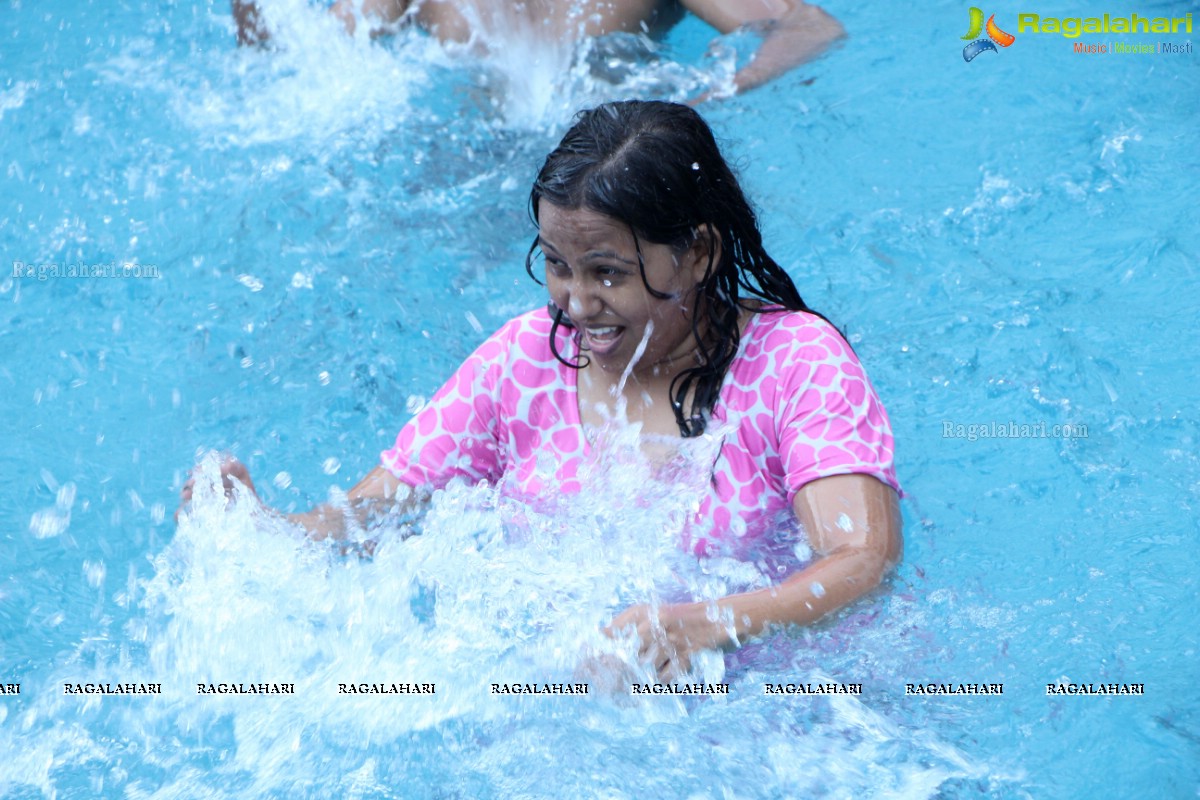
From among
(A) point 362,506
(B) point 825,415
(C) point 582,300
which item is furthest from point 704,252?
(A) point 362,506

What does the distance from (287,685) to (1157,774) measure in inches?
72.2

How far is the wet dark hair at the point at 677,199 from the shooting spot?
91.3 inches

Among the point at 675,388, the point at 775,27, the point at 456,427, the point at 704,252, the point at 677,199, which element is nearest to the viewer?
the point at 677,199

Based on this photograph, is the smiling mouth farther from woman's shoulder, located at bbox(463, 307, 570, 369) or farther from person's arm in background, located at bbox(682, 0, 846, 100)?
person's arm in background, located at bbox(682, 0, 846, 100)

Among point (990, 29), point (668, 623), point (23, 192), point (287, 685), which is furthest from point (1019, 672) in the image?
point (23, 192)

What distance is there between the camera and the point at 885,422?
247 centimetres

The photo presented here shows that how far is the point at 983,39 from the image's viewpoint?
5.18m

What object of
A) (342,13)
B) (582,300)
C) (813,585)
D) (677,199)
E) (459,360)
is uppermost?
(677,199)

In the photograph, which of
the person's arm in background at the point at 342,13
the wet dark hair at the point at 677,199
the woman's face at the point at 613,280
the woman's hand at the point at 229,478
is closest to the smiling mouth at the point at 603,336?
the woman's face at the point at 613,280

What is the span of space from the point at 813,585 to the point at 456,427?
2.77 feet

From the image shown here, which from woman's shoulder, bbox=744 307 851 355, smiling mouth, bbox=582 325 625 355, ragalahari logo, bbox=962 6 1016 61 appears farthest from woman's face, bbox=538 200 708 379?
ragalahari logo, bbox=962 6 1016 61

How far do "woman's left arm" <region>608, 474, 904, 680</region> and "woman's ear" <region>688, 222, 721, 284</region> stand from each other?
46cm

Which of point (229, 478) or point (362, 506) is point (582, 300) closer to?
point (362, 506)

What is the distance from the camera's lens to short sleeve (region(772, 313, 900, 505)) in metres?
2.37
